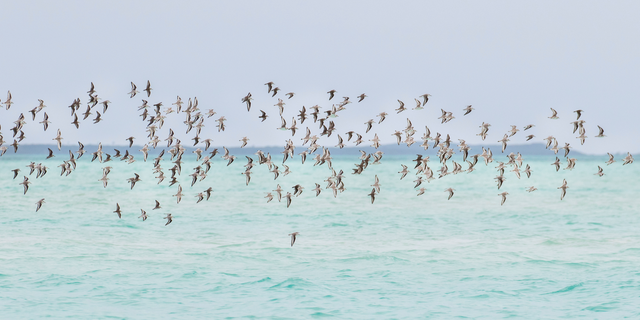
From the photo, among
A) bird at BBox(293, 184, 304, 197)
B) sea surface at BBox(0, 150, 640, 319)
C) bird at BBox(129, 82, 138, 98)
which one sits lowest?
sea surface at BBox(0, 150, 640, 319)

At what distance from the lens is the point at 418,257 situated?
3588 centimetres

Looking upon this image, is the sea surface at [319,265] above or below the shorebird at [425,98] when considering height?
below

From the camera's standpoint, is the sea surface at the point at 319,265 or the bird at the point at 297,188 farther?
the bird at the point at 297,188

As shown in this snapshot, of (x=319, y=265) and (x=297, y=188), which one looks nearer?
(x=319, y=265)

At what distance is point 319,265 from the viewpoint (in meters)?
33.8

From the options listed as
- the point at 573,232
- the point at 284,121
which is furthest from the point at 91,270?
the point at 573,232

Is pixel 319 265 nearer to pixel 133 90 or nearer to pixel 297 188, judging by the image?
pixel 297 188

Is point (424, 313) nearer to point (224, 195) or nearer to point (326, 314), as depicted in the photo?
point (326, 314)

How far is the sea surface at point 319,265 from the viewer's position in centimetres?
2664

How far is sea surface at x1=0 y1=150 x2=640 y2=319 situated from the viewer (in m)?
26.6

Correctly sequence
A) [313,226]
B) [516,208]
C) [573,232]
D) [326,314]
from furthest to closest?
[516,208], [313,226], [573,232], [326,314]

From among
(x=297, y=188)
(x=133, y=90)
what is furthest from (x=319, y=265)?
(x=133, y=90)

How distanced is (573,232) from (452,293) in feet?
68.0

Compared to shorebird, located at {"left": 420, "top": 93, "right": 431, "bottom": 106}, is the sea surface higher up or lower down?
lower down
